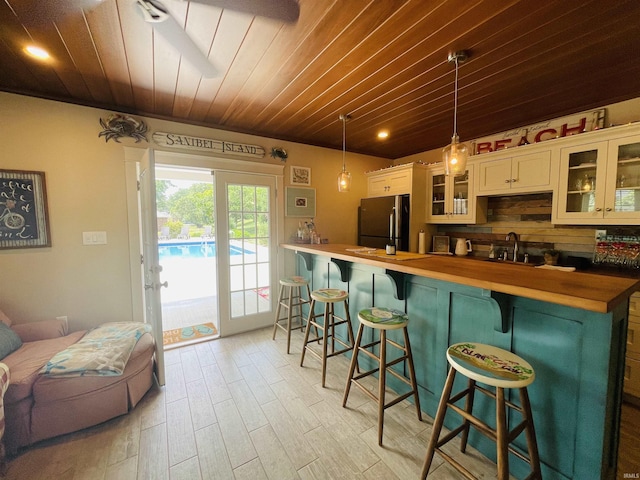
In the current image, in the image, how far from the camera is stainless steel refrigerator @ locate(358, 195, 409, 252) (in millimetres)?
3473

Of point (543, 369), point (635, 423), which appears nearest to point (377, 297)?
point (543, 369)

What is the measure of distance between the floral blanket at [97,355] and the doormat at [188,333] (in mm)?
916

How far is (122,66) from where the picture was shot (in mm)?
1813

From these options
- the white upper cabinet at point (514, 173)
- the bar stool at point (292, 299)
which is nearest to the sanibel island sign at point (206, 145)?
the bar stool at point (292, 299)

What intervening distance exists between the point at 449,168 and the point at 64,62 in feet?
9.06

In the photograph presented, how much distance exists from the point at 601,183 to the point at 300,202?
3.01 meters

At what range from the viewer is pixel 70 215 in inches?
92.4

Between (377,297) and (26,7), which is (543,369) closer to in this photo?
(377,297)

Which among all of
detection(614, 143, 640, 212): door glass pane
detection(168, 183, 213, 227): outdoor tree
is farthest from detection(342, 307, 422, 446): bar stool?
detection(168, 183, 213, 227): outdoor tree

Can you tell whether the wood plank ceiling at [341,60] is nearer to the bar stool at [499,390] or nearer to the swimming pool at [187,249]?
the bar stool at [499,390]

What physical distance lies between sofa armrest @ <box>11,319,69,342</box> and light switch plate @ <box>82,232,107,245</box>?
71 centimetres

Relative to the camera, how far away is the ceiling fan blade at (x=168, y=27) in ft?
3.87

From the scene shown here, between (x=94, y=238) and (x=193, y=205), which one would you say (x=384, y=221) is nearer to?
(x=94, y=238)

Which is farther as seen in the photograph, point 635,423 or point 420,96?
point 420,96
